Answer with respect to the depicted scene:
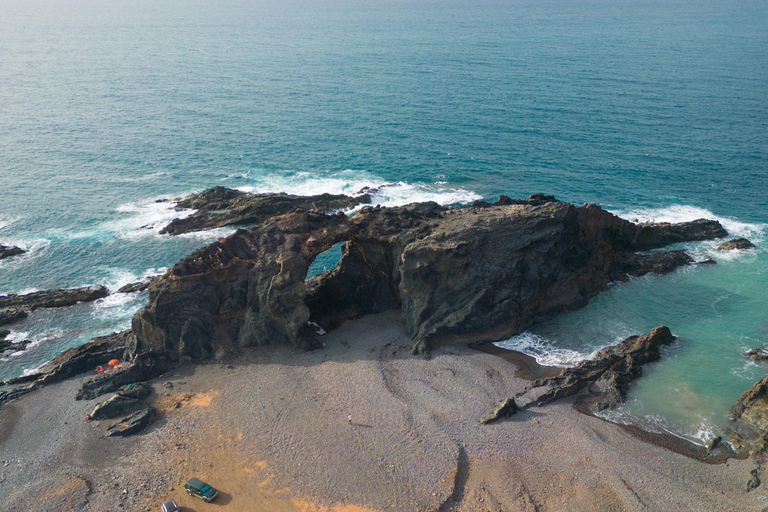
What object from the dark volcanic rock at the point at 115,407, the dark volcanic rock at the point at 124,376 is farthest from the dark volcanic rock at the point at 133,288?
the dark volcanic rock at the point at 115,407

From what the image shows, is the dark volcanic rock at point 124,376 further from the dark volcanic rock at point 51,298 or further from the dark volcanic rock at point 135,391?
the dark volcanic rock at point 51,298

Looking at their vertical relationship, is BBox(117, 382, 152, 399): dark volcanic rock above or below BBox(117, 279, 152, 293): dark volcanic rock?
above

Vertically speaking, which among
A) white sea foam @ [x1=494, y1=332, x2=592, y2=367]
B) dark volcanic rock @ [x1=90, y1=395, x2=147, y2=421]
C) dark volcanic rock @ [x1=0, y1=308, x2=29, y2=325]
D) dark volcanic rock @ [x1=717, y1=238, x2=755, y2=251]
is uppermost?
dark volcanic rock @ [x1=717, y1=238, x2=755, y2=251]

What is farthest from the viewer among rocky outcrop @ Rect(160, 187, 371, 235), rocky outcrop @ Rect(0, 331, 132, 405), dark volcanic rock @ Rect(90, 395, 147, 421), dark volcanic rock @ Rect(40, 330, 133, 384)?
rocky outcrop @ Rect(160, 187, 371, 235)

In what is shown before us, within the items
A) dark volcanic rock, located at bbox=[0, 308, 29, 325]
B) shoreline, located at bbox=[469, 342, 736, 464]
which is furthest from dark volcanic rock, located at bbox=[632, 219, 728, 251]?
dark volcanic rock, located at bbox=[0, 308, 29, 325]

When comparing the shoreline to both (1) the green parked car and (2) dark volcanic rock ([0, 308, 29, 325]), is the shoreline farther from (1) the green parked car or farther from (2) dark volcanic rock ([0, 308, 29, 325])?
(2) dark volcanic rock ([0, 308, 29, 325])

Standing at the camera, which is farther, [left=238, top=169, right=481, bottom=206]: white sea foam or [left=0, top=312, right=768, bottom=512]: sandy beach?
[left=238, top=169, right=481, bottom=206]: white sea foam
